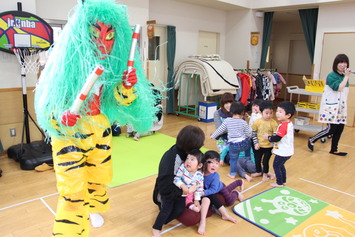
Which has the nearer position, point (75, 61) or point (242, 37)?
point (75, 61)

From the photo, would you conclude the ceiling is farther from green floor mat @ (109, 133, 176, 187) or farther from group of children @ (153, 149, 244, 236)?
group of children @ (153, 149, 244, 236)

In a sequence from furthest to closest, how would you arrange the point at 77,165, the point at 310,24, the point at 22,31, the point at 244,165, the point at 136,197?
the point at 310,24, the point at 22,31, the point at 244,165, the point at 136,197, the point at 77,165

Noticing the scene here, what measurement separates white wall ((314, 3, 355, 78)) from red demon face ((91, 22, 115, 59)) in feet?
19.3

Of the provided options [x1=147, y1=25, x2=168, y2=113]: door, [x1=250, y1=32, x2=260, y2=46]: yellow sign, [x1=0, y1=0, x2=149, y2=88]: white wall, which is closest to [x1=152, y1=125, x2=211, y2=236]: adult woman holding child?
[x1=0, y1=0, x2=149, y2=88]: white wall

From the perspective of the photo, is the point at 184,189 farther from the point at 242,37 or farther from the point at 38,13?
the point at 242,37

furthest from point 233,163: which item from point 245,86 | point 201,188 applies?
point 245,86

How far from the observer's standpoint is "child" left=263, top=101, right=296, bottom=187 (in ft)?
9.08

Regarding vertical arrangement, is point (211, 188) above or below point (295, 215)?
above

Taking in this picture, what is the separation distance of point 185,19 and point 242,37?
1.70 metres

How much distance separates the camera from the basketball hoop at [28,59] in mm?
3549

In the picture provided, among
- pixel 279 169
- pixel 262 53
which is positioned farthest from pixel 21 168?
pixel 262 53

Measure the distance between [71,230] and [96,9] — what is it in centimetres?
130

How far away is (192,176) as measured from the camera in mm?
2115

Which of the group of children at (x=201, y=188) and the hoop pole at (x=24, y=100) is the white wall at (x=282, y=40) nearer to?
the group of children at (x=201, y=188)
